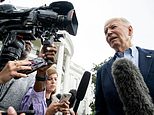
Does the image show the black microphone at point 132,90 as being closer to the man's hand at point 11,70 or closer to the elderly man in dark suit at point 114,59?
the elderly man in dark suit at point 114,59

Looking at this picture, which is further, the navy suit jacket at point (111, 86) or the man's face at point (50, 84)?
the man's face at point (50, 84)

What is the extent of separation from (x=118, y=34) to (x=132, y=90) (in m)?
1.05

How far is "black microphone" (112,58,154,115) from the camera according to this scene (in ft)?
8.75

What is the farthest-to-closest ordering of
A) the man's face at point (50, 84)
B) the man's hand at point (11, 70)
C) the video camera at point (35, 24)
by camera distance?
the man's face at point (50, 84) < the video camera at point (35, 24) < the man's hand at point (11, 70)

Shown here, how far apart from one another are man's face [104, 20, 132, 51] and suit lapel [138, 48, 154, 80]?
217mm

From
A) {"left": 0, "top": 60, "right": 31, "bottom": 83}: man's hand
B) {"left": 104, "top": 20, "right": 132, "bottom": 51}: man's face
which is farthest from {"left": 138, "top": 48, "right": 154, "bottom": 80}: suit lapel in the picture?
{"left": 0, "top": 60, "right": 31, "bottom": 83}: man's hand

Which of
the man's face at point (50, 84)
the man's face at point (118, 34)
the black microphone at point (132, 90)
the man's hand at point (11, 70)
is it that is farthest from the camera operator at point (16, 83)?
the man's face at point (118, 34)

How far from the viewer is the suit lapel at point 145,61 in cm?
322

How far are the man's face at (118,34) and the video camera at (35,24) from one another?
937 mm

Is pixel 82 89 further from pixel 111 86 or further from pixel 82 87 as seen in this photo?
pixel 111 86

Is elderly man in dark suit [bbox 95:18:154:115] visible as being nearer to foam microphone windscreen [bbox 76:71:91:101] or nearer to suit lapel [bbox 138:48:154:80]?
suit lapel [bbox 138:48:154:80]

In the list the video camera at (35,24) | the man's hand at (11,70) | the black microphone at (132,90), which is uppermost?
the video camera at (35,24)

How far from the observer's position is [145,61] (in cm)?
331

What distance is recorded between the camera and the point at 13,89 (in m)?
3.29
